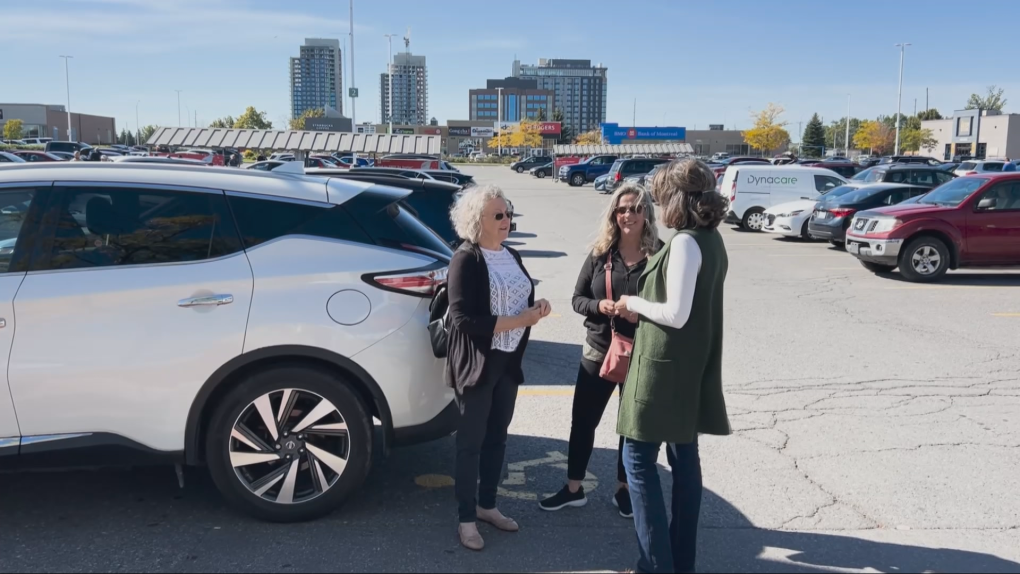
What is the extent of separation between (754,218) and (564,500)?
18.0 meters

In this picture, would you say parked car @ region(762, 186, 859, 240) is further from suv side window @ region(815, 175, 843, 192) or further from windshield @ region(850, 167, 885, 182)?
windshield @ region(850, 167, 885, 182)

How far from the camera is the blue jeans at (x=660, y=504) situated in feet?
11.1

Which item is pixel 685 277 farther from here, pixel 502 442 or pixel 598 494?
pixel 598 494

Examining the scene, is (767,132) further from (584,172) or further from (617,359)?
(617,359)

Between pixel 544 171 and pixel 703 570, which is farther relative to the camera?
pixel 544 171

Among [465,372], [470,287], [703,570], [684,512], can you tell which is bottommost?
[703,570]

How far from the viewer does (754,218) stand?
828 inches

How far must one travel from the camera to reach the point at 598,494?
14.9ft

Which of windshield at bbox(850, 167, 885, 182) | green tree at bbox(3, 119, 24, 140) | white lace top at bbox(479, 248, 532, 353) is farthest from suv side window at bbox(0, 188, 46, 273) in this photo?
green tree at bbox(3, 119, 24, 140)

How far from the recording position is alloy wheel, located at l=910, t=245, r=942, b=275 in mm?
12500

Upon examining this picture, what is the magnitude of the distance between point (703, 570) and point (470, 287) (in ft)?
5.42

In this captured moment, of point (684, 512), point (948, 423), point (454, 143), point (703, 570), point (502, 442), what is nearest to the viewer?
point (684, 512)

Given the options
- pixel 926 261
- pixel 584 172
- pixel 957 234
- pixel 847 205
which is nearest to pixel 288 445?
pixel 926 261

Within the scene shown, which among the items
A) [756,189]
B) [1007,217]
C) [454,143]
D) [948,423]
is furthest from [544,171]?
[454,143]
